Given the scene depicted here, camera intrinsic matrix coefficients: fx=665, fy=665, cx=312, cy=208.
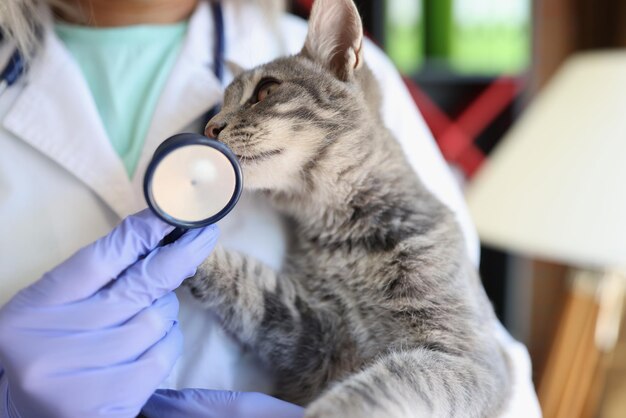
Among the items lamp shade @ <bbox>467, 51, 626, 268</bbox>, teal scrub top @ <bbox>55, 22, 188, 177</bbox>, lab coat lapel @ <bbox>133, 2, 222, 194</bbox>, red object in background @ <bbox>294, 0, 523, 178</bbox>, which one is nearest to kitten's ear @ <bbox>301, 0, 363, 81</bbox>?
lab coat lapel @ <bbox>133, 2, 222, 194</bbox>

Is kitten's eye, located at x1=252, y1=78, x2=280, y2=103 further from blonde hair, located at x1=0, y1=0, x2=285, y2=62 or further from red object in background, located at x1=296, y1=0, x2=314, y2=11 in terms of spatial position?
red object in background, located at x1=296, y1=0, x2=314, y2=11

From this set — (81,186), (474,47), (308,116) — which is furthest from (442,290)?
(474,47)

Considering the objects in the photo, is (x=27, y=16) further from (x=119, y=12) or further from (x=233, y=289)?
(x=233, y=289)

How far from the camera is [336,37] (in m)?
1.16

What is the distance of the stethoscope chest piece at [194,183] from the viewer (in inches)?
34.2

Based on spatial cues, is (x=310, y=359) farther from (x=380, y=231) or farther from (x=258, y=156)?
(x=258, y=156)

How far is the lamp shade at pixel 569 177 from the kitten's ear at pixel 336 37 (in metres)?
0.82

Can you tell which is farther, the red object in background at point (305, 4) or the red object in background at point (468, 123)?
the red object in background at point (468, 123)

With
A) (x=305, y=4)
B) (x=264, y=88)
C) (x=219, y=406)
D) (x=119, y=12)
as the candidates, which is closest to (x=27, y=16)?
(x=119, y=12)

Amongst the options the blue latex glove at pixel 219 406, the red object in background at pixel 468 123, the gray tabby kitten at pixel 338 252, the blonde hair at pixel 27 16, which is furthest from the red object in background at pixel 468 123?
the blue latex glove at pixel 219 406

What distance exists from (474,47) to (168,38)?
1472mm

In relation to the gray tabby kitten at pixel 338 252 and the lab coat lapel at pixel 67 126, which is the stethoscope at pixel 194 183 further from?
the lab coat lapel at pixel 67 126

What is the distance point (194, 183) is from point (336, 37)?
426 mm

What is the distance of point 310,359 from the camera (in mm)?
1161
